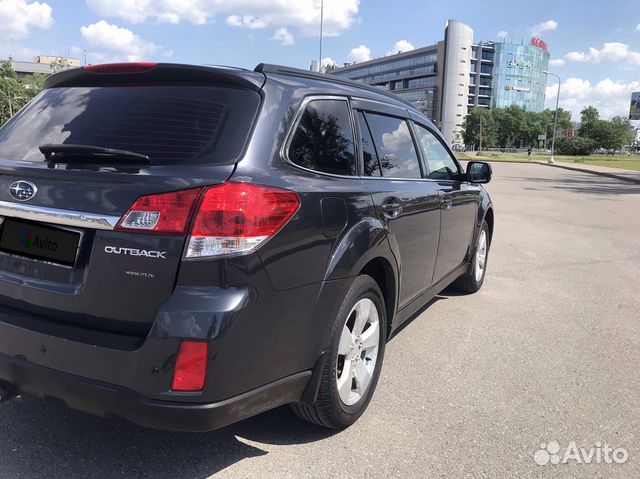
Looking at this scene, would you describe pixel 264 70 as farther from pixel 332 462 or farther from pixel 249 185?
pixel 332 462

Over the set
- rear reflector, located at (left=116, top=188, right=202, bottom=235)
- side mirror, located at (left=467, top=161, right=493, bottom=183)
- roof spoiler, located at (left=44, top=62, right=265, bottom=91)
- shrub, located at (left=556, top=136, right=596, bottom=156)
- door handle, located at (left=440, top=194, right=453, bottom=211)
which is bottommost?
door handle, located at (left=440, top=194, right=453, bottom=211)

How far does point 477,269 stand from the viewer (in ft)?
19.3

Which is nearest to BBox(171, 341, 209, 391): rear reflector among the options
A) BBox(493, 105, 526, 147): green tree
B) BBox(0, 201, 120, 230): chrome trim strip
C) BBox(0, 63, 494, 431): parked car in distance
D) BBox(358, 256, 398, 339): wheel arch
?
BBox(0, 63, 494, 431): parked car in distance

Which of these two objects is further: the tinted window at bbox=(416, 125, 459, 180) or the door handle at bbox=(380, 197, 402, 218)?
the tinted window at bbox=(416, 125, 459, 180)

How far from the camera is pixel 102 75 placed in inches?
112

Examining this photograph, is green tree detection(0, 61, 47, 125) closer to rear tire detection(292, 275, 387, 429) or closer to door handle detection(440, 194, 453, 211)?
door handle detection(440, 194, 453, 211)

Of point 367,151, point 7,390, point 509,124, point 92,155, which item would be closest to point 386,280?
point 367,151

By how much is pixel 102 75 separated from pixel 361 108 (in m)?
1.48

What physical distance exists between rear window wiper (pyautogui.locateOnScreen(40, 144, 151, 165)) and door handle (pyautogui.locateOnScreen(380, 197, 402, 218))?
142 centimetres

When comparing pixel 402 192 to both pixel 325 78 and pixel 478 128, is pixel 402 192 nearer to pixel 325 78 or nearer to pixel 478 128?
pixel 325 78

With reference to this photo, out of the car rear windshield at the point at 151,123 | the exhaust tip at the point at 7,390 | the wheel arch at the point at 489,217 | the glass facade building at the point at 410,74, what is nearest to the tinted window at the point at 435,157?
the wheel arch at the point at 489,217

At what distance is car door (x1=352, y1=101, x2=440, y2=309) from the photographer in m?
3.28

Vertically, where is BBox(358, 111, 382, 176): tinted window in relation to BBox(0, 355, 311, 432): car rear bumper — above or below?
above

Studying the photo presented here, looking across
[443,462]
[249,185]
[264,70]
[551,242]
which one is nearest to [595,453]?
[443,462]
